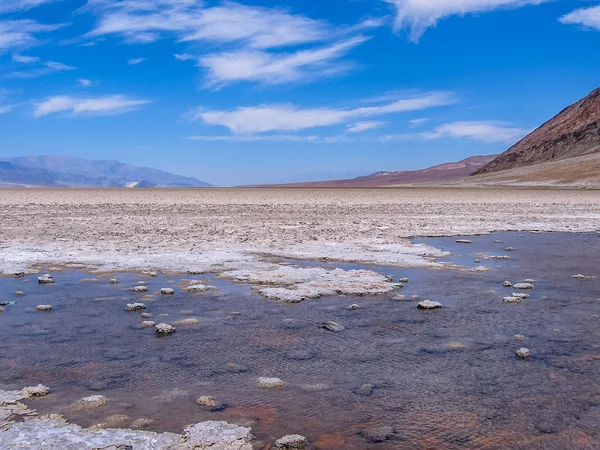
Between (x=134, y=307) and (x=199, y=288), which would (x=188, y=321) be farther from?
(x=199, y=288)

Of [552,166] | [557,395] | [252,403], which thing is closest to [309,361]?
[252,403]

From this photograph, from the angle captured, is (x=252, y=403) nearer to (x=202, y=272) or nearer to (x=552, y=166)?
(x=202, y=272)

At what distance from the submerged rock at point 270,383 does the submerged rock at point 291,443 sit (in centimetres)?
92

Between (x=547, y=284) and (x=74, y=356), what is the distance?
6482mm

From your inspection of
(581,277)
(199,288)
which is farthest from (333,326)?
(581,277)

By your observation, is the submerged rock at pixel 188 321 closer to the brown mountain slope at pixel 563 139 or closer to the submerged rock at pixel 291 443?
the submerged rock at pixel 291 443

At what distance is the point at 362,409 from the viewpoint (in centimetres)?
389

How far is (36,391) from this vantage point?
Answer: 408cm

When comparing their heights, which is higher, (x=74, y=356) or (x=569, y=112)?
(x=569, y=112)

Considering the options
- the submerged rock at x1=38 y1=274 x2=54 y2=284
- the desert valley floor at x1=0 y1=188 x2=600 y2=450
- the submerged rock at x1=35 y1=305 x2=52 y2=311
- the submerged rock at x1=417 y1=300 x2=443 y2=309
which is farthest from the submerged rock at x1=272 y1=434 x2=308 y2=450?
the submerged rock at x1=38 y1=274 x2=54 y2=284

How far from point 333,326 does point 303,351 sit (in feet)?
2.62

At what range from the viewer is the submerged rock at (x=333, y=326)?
5801mm

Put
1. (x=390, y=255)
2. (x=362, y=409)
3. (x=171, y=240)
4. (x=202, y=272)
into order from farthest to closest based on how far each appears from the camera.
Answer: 1. (x=171, y=240)
2. (x=390, y=255)
3. (x=202, y=272)
4. (x=362, y=409)

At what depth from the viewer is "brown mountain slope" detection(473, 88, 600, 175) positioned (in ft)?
330
